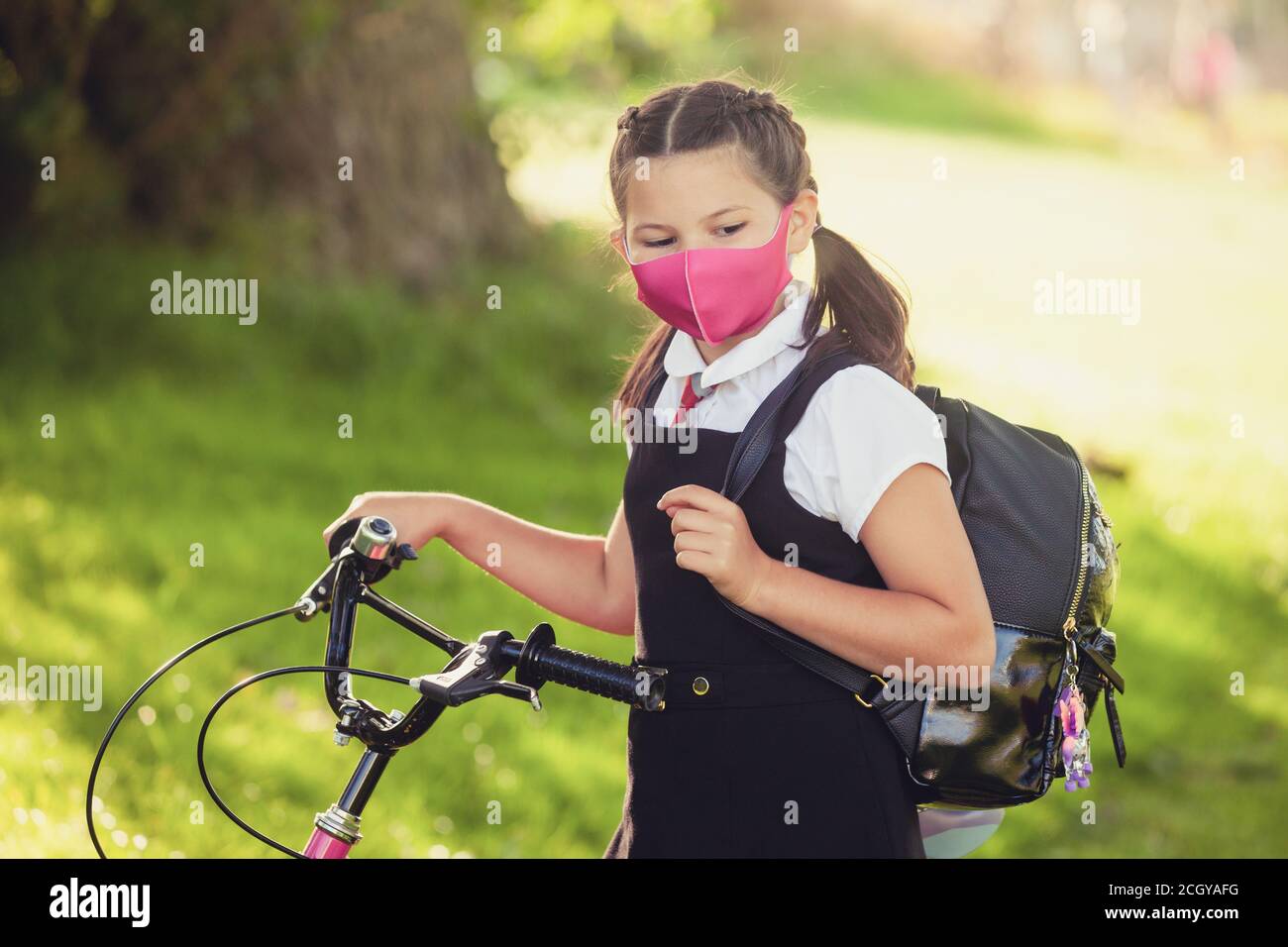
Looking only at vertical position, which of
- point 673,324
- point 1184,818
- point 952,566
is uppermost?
point 673,324

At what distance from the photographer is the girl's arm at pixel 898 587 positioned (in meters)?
2.02

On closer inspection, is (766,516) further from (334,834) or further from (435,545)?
(435,545)

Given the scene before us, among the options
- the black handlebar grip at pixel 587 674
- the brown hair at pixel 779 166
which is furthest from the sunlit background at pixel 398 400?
the black handlebar grip at pixel 587 674

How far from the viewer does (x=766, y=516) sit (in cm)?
211

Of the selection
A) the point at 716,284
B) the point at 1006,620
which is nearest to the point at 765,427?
the point at 716,284

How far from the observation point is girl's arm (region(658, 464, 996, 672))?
6.62ft

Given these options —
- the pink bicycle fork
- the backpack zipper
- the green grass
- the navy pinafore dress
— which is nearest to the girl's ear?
the navy pinafore dress

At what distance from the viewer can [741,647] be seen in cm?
215

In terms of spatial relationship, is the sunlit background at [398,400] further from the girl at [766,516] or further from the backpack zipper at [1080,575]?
the backpack zipper at [1080,575]

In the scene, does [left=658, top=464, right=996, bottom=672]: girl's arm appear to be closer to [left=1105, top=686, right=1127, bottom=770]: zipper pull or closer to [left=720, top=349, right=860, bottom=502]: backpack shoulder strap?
[left=720, top=349, right=860, bottom=502]: backpack shoulder strap

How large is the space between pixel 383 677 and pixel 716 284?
74 centimetres
